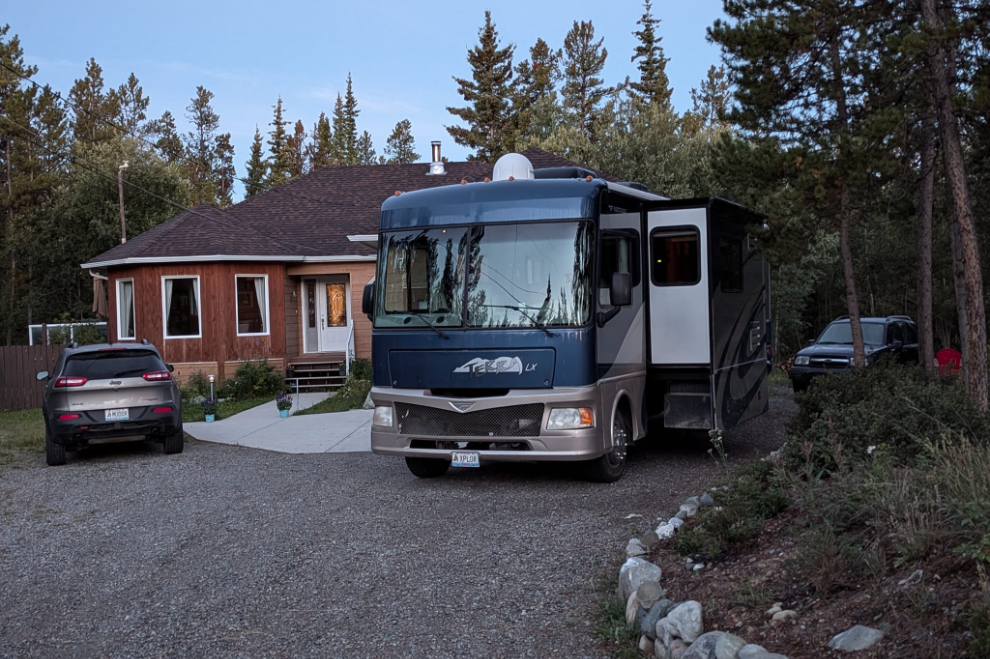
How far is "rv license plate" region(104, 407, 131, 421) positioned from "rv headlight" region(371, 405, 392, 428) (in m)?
4.69

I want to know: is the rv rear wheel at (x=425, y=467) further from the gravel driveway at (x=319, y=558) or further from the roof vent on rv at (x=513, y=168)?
the roof vent on rv at (x=513, y=168)

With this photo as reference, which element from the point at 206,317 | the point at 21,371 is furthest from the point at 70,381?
the point at 21,371

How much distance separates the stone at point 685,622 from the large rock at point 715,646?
149mm

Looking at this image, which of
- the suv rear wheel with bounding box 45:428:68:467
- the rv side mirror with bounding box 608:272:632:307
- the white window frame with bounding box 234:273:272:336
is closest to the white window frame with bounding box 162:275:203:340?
the white window frame with bounding box 234:273:272:336

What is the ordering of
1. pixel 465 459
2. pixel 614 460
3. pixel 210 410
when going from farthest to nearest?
pixel 210 410
pixel 614 460
pixel 465 459

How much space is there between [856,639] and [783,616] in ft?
1.85

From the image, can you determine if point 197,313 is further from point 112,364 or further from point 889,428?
point 889,428

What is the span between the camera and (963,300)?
11523 mm

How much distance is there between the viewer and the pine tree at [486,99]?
50.1 metres

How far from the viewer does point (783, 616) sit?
15.4 feet

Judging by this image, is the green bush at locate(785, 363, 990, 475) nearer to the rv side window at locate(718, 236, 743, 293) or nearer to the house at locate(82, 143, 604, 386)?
the rv side window at locate(718, 236, 743, 293)

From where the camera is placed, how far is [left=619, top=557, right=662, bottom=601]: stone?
18.2 ft

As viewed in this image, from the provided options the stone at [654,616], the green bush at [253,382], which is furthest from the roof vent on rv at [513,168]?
the green bush at [253,382]

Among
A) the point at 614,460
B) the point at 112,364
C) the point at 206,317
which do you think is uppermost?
the point at 206,317
